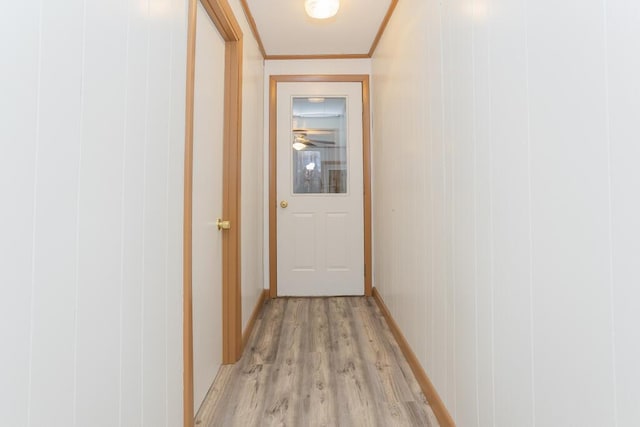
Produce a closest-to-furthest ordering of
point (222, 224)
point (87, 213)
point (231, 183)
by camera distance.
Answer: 1. point (87, 213)
2. point (222, 224)
3. point (231, 183)

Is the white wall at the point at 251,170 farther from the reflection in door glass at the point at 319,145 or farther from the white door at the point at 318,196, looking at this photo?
the reflection in door glass at the point at 319,145

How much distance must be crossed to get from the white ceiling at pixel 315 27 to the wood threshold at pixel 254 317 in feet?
7.90

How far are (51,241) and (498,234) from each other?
115cm

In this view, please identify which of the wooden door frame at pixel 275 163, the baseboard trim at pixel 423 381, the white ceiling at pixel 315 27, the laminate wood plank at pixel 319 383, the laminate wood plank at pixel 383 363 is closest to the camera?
the baseboard trim at pixel 423 381

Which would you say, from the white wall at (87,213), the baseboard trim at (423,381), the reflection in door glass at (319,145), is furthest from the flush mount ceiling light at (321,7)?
the baseboard trim at (423,381)

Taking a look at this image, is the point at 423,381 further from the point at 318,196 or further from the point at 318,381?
the point at 318,196

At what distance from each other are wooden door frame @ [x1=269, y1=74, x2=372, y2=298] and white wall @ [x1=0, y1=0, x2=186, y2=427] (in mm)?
2234

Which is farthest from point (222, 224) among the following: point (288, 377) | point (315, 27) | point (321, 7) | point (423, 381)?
point (315, 27)

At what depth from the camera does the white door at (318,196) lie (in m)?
3.51

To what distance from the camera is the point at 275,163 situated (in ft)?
A: 11.4

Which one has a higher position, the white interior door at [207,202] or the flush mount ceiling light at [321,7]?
the flush mount ceiling light at [321,7]

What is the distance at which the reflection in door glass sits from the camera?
3533 millimetres

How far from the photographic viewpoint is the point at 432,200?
163 cm

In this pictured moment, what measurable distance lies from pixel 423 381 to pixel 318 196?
2.13m
